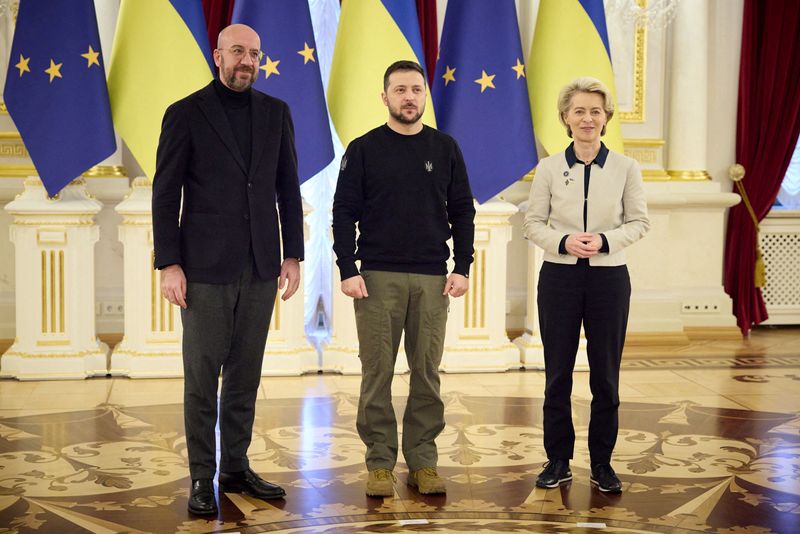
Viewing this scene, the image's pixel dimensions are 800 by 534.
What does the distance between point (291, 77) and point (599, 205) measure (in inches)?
100

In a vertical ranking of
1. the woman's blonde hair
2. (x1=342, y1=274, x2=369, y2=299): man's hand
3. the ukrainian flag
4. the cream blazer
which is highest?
the ukrainian flag

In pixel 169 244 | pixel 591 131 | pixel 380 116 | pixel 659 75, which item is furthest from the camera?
pixel 659 75

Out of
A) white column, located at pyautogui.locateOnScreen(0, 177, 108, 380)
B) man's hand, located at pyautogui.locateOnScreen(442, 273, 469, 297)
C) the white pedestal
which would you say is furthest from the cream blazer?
white column, located at pyautogui.locateOnScreen(0, 177, 108, 380)

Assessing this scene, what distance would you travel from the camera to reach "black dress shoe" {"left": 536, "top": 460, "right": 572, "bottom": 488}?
142 inches

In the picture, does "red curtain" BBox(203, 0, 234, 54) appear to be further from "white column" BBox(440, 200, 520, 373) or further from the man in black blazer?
the man in black blazer

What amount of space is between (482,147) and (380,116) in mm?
639

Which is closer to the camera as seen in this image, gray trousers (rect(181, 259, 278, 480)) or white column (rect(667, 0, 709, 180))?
gray trousers (rect(181, 259, 278, 480))

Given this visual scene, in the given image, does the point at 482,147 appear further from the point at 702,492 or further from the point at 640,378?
the point at 702,492

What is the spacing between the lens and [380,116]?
5.56 m

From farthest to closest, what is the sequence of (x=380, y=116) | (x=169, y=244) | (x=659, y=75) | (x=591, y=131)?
(x=659, y=75) < (x=380, y=116) < (x=591, y=131) < (x=169, y=244)

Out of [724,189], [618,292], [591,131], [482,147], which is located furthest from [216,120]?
[724,189]

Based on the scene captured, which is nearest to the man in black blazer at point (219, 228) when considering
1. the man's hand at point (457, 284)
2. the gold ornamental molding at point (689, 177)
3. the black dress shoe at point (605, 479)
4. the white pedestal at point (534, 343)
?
the man's hand at point (457, 284)

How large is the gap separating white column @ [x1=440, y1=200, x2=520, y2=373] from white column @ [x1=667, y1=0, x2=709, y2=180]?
186 cm

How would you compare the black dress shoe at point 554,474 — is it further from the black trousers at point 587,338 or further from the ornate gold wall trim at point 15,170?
the ornate gold wall trim at point 15,170
